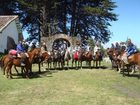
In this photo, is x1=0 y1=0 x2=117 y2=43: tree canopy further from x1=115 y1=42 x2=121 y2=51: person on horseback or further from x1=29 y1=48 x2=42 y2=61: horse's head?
x1=29 y1=48 x2=42 y2=61: horse's head

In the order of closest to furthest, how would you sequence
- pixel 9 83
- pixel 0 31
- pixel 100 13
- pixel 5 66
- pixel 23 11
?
pixel 9 83 < pixel 5 66 < pixel 0 31 < pixel 100 13 < pixel 23 11

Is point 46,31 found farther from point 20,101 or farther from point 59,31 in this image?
point 20,101

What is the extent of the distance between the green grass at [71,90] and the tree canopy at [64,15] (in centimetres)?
2921

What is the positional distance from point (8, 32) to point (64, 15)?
12900mm

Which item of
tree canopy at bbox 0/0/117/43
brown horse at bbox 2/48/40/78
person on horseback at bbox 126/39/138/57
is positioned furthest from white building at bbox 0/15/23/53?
person on horseback at bbox 126/39/138/57

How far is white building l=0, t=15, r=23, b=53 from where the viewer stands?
4478 centimetres

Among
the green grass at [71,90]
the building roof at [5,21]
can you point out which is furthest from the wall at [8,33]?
the green grass at [71,90]

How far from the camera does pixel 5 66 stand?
25484mm

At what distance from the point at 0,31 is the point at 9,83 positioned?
21.6 m

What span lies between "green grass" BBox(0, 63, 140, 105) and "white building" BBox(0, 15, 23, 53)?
19.5 meters

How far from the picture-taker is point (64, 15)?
2275 inches

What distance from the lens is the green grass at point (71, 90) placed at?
17344 mm

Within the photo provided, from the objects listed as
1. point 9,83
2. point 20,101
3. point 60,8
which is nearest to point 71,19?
point 60,8

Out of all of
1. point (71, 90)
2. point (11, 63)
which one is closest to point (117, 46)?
point (11, 63)
